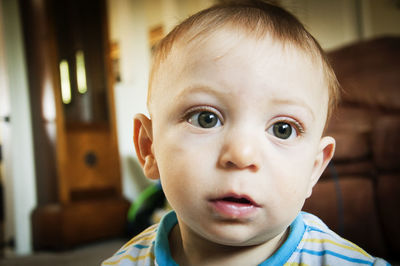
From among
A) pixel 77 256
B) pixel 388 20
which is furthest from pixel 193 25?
pixel 388 20

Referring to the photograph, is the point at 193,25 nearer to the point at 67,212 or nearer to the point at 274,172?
the point at 274,172

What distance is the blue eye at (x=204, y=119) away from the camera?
447mm

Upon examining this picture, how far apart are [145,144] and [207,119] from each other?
163 mm

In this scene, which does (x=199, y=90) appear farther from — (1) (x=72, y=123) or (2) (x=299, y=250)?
(1) (x=72, y=123)

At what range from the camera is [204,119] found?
453 millimetres

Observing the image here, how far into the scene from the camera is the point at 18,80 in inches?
76.7

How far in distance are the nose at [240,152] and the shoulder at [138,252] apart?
0.25 meters

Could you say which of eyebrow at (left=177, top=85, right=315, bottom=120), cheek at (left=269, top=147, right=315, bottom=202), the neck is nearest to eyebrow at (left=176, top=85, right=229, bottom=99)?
eyebrow at (left=177, top=85, right=315, bottom=120)

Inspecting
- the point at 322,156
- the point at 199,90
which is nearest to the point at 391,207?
the point at 322,156

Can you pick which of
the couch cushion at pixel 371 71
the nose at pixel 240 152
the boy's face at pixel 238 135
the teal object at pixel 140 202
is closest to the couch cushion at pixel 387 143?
the couch cushion at pixel 371 71

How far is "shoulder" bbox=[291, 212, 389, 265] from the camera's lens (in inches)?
19.3

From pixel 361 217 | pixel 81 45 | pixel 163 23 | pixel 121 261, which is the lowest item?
pixel 361 217

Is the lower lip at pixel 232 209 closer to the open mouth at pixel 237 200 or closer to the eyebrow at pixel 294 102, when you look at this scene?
the open mouth at pixel 237 200

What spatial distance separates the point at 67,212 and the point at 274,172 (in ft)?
5.29
